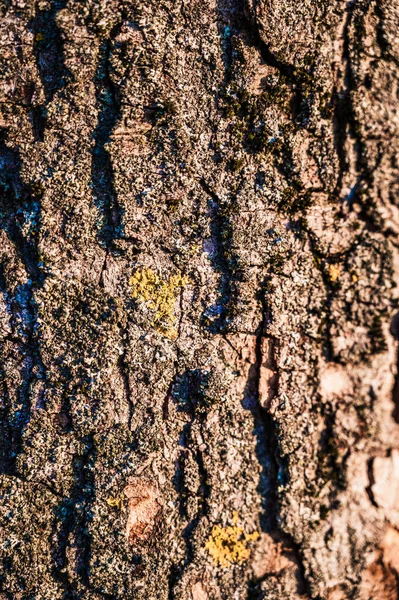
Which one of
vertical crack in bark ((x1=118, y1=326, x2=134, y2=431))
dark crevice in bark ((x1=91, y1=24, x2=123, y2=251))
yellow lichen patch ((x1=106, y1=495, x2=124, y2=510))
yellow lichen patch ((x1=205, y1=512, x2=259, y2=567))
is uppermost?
dark crevice in bark ((x1=91, y1=24, x2=123, y2=251))

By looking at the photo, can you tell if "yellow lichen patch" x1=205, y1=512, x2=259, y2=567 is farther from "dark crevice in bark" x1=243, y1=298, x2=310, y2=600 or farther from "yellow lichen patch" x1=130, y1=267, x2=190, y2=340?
"yellow lichen patch" x1=130, y1=267, x2=190, y2=340

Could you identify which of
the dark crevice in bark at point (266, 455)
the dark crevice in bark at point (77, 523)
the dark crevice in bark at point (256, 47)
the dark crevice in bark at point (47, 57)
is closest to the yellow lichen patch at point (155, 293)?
the dark crevice in bark at point (266, 455)

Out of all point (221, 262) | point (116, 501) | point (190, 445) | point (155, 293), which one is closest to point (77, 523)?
point (116, 501)

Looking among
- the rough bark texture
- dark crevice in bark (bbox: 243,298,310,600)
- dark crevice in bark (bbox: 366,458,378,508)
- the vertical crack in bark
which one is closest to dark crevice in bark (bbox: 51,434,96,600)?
the rough bark texture

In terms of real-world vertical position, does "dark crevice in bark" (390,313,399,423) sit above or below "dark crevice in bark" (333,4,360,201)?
below

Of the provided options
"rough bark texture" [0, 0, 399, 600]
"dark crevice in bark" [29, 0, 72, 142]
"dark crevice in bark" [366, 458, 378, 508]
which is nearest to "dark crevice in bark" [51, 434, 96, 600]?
"rough bark texture" [0, 0, 399, 600]

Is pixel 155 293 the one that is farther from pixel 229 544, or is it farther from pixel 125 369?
pixel 229 544
